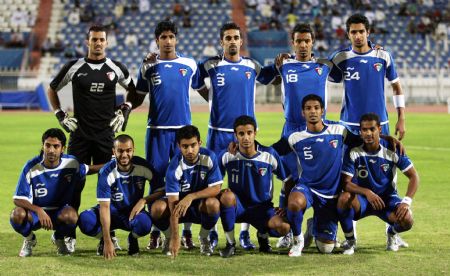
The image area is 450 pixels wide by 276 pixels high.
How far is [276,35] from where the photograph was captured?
3653 cm

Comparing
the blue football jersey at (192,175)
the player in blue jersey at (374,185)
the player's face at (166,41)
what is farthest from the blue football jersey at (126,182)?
the player in blue jersey at (374,185)

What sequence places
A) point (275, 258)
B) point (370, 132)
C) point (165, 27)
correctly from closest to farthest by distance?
point (275, 258) → point (370, 132) → point (165, 27)

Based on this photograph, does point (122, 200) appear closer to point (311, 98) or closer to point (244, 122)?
point (244, 122)

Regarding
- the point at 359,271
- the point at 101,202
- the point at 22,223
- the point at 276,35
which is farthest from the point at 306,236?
the point at 276,35

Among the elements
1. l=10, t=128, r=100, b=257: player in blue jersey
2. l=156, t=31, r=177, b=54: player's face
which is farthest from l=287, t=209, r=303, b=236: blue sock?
l=156, t=31, r=177, b=54: player's face

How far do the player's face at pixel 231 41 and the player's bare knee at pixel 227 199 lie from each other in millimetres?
1529

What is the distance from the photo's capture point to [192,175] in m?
7.26

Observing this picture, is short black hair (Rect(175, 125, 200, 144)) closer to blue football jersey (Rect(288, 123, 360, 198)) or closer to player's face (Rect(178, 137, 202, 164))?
player's face (Rect(178, 137, 202, 164))

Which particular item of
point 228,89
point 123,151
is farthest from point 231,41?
point 123,151

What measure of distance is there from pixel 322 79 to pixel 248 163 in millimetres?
1216

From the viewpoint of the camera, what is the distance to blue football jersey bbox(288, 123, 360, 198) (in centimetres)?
732

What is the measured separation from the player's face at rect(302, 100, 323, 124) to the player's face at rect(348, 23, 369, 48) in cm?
102

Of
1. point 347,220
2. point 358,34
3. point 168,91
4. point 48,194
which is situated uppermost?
point 358,34

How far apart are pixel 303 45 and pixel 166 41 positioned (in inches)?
50.5
